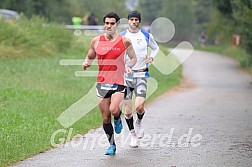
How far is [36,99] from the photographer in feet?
56.2

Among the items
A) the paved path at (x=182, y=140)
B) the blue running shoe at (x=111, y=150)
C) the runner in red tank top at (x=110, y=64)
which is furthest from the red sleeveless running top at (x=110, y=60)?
the paved path at (x=182, y=140)

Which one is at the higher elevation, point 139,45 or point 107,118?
point 139,45

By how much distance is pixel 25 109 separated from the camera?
49.8 ft

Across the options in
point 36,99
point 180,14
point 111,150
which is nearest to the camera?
point 111,150

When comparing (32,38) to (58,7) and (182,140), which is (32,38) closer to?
(182,140)

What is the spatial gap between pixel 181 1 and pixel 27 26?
53628 millimetres

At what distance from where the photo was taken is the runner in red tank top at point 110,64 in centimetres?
999

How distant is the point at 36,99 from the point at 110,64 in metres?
7.44

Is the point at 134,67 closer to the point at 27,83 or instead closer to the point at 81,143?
the point at 81,143

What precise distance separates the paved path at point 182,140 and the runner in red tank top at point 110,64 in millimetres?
645

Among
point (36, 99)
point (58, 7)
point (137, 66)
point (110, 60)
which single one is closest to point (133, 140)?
point (137, 66)

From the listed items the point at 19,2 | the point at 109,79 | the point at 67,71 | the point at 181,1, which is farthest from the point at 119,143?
the point at 181,1

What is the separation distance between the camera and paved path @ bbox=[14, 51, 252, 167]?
966 cm

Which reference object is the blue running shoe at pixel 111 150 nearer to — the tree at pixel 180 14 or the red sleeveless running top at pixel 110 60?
the red sleeveless running top at pixel 110 60
